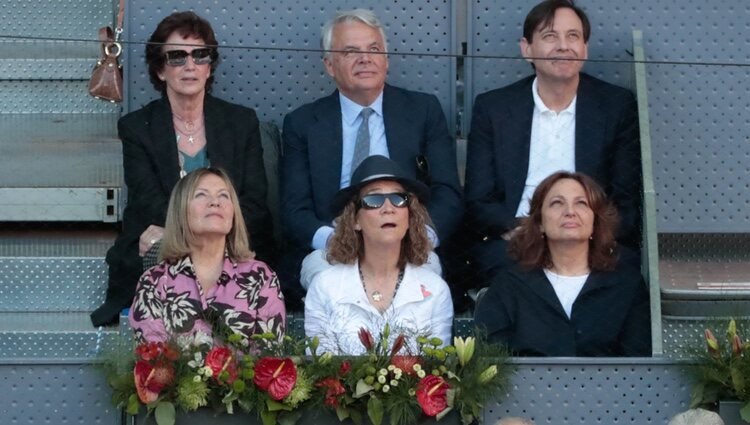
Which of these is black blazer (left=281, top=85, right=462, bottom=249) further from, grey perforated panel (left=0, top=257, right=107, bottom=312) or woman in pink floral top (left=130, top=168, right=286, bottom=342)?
grey perforated panel (left=0, top=257, right=107, bottom=312)

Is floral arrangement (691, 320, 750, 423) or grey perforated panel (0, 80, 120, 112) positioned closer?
floral arrangement (691, 320, 750, 423)

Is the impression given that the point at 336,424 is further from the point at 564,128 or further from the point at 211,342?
the point at 564,128

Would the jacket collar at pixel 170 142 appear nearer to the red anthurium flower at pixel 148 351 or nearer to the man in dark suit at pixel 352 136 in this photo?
the man in dark suit at pixel 352 136

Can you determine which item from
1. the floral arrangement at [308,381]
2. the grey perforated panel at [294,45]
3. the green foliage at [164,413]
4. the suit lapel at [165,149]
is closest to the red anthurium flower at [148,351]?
the floral arrangement at [308,381]

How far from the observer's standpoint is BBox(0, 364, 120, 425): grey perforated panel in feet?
15.6

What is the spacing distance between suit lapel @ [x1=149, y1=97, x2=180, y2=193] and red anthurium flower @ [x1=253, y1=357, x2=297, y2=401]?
1279 mm

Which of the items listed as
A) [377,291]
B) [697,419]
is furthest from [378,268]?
[697,419]

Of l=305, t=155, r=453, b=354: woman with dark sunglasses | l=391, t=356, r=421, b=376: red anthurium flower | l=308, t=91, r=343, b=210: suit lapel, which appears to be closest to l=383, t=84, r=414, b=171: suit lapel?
l=308, t=91, r=343, b=210: suit lapel

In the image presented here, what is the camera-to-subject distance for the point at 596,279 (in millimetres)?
5176

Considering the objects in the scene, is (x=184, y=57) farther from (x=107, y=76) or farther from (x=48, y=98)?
(x=48, y=98)

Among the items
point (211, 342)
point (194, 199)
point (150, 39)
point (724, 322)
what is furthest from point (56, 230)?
point (724, 322)

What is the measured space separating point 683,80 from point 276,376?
2.33 m

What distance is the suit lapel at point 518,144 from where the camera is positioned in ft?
18.7

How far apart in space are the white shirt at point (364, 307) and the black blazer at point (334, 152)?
46 centimetres
